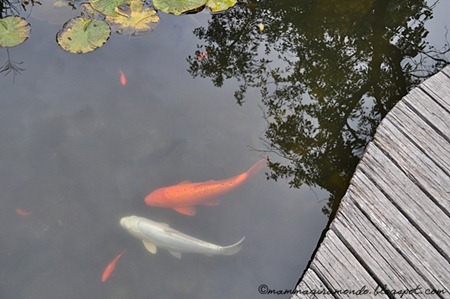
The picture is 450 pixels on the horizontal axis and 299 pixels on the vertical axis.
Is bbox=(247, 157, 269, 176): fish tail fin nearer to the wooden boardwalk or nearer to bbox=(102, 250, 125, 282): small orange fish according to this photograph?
the wooden boardwalk

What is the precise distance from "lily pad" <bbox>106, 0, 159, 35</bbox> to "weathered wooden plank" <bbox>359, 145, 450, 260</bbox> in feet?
7.43

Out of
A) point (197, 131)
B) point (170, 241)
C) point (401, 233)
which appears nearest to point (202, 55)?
point (197, 131)

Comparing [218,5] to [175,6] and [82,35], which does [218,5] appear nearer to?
[175,6]

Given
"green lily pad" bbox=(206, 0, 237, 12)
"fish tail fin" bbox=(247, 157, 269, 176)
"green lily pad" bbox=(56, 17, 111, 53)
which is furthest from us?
"green lily pad" bbox=(206, 0, 237, 12)

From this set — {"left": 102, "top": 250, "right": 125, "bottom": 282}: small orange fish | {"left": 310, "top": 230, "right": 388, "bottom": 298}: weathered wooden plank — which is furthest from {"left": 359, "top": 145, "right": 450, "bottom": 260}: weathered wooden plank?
{"left": 102, "top": 250, "right": 125, "bottom": 282}: small orange fish

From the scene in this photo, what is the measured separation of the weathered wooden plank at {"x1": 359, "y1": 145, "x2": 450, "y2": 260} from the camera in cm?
275

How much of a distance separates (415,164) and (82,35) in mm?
2819

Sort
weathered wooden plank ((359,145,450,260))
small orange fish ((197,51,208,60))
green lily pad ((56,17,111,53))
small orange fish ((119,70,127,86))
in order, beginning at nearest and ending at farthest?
1. weathered wooden plank ((359,145,450,260))
2. small orange fish ((119,70,127,86))
3. green lily pad ((56,17,111,53))
4. small orange fish ((197,51,208,60))

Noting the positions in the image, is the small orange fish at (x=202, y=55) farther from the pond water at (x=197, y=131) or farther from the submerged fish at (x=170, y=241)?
the submerged fish at (x=170, y=241)

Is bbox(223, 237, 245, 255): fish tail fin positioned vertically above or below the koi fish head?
above

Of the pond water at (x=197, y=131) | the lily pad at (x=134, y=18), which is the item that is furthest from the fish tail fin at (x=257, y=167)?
the lily pad at (x=134, y=18)

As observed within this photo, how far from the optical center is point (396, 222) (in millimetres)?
2797

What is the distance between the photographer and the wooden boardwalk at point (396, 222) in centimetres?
259

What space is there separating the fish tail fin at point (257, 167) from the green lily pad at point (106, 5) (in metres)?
1.92
